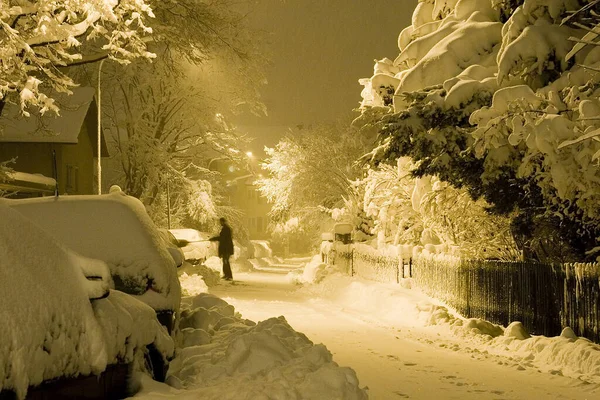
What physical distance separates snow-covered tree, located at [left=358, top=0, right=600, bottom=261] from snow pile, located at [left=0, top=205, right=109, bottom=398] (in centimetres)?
572

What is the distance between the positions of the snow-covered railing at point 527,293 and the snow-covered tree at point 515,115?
77cm

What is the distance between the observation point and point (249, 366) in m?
7.76

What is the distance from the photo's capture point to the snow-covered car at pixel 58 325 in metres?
4.61

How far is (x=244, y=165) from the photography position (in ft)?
120

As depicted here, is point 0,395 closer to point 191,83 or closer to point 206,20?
point 206,20

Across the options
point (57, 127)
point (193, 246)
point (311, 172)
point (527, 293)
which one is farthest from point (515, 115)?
point (311, 172)

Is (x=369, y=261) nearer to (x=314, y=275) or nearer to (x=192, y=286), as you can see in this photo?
(x=314, y=275)

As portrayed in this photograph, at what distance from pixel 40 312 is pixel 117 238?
3499 millimetres

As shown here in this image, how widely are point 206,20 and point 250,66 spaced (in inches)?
458

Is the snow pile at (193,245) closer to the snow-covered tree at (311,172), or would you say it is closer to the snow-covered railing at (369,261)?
the snow-covered railing at (369,261)

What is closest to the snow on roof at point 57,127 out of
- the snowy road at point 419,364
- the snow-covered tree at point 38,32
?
the snowy road at point 419,364

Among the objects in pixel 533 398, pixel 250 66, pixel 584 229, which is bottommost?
pixel 533 398

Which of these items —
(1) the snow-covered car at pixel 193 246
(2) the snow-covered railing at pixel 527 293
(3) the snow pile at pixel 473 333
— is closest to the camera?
(3) the snow pile at pixel 473 333

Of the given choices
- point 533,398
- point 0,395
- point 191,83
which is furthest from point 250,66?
point 0,395
